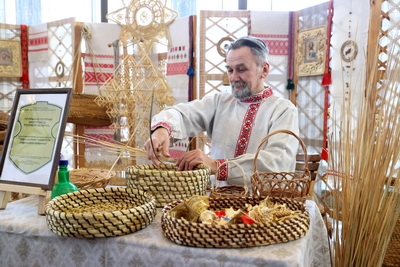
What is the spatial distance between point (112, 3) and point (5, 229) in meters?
4.02

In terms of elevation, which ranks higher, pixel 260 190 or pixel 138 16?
pixel 138 16

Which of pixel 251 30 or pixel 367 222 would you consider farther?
pixel 251 30

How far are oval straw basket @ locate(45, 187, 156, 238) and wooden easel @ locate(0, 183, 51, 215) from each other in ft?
0.24

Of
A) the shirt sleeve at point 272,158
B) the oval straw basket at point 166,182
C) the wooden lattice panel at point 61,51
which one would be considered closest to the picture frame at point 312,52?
the shirt sleeve at point 272,158

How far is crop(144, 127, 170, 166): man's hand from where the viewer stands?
124 cm

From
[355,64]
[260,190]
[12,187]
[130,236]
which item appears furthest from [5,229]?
[355,64]

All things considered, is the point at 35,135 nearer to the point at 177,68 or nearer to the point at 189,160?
the point at 189,160

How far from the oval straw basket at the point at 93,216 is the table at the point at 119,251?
0.07 feet

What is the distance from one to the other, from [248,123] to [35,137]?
102cm

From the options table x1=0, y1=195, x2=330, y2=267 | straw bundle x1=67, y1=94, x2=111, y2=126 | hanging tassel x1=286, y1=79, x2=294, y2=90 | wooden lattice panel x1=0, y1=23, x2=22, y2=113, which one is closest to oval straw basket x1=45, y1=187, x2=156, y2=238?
table x1=0, y1=195, x2=330, y2=267

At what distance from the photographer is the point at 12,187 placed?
0.99 m

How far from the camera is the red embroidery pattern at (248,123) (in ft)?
5.83

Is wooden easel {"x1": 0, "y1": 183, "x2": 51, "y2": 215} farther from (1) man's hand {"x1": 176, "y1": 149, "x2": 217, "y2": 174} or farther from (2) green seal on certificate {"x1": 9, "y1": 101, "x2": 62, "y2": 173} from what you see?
(1) man's hand {"x1": 176, "y1": 149, "x2": 217, "y2": 174}

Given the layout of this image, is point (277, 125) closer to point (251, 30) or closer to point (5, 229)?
point (5, 229)
